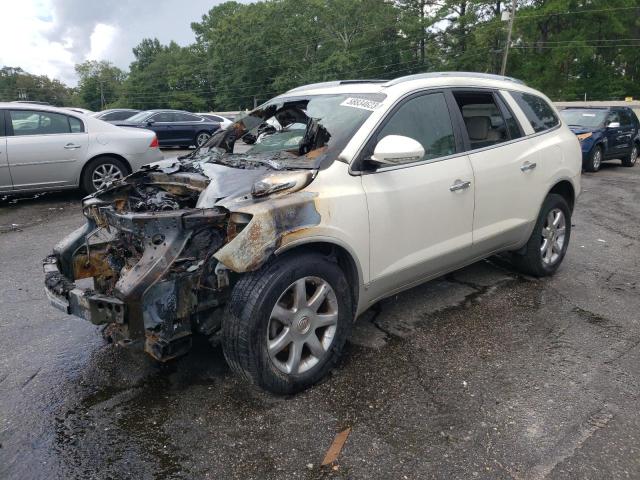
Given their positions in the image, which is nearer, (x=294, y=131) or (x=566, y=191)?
(x=294, y=131)

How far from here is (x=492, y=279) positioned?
4.88 m

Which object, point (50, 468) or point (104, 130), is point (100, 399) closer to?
point (50, 468)

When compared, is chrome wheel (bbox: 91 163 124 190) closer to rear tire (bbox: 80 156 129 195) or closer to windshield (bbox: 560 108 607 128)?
rear tire (bbox: 80 156 129 195)

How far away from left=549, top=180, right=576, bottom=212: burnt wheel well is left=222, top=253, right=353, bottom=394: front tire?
110 inches

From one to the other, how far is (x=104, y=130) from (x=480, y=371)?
7108 millimetres

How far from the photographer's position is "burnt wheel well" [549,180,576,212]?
15.9 feet

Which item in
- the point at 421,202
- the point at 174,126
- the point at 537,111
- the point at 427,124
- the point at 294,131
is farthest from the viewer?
the point at 174,126

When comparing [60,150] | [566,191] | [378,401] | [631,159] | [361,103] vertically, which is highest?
[361,103]

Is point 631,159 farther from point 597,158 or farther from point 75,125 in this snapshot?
point 75,125

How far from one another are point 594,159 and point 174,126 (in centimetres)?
1270

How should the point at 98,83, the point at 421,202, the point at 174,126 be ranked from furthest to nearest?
the point at 98,83, the point at 174,126, the point at 421,202

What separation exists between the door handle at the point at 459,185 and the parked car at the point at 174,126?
46.8 ft

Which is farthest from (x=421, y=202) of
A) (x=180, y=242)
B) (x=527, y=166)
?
(x=180, y=242)

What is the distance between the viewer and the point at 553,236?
15.9 feet
